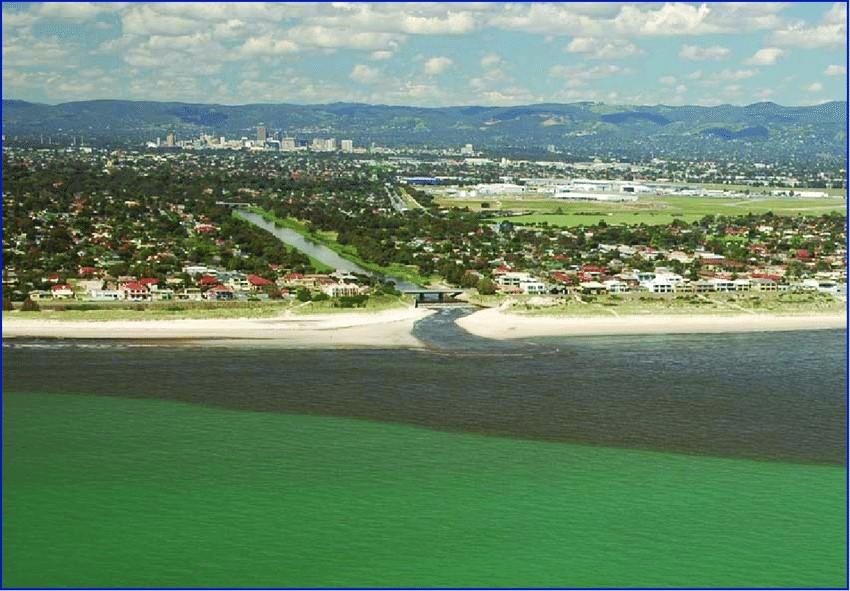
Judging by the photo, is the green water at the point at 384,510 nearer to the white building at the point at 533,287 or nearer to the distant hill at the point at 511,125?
the white building at the point at 533,287

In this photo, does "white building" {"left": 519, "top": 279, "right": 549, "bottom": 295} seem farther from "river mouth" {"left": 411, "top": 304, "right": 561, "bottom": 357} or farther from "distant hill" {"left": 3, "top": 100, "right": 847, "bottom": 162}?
"distant hill" {"left": 3, "top": 100, "right": 847, "bottom": 162}

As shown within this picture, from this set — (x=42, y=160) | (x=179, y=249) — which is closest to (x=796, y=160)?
(x=42, y=160)

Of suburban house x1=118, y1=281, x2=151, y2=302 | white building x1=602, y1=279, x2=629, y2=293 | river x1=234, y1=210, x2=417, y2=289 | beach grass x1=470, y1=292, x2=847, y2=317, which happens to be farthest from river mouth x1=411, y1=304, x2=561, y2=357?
suburban house x1=118, y1=281, x2=151, y2=302

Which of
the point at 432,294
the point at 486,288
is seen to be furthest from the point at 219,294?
the point at 486,288

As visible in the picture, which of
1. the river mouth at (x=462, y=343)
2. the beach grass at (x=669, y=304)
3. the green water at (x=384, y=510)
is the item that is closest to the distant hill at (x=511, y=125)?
the beach grass at (x=669, y=304)

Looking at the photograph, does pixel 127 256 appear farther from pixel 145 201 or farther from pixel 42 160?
pixel 42 160

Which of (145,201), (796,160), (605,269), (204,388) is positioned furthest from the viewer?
(796,160)
